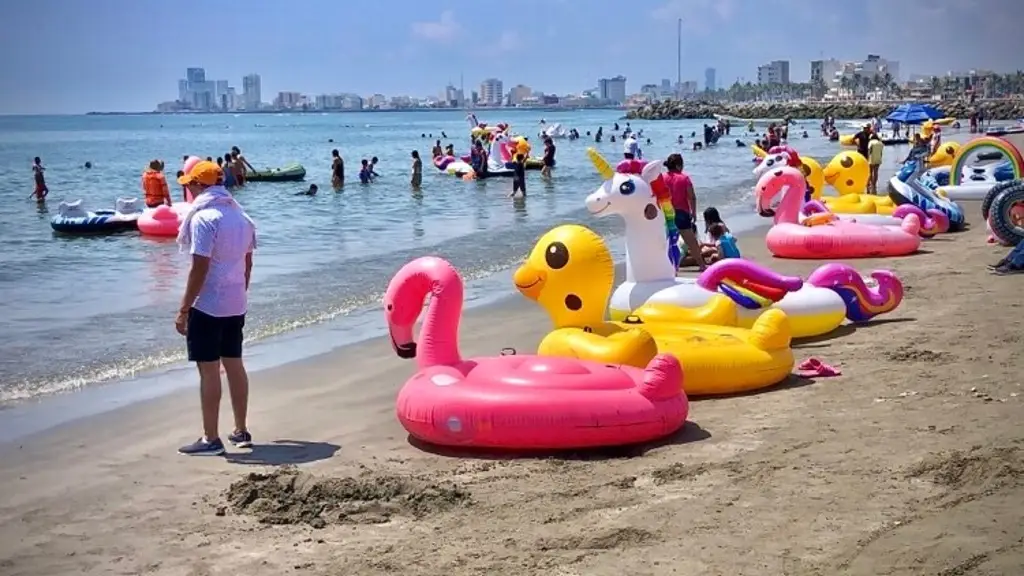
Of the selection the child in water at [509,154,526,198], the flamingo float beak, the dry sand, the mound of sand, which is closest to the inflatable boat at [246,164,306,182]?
the child in water at [509,154,526,198]

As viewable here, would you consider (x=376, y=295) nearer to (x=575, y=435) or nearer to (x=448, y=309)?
(x=448, y=309)

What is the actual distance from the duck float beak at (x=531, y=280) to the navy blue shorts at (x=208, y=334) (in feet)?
6.49

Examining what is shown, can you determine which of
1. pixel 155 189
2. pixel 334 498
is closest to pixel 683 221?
pixel 334 498

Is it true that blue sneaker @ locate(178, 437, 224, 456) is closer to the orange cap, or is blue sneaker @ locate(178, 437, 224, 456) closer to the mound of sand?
the mound of sand

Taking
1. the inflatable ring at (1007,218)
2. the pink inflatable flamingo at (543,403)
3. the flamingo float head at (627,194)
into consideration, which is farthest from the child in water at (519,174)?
the pink inflatable flamingo at (543,403)

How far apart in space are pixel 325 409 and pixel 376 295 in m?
5.68

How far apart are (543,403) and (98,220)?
17.3 m

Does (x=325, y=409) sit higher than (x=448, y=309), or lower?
lower

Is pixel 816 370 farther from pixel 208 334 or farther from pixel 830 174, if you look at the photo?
pixel 830 174

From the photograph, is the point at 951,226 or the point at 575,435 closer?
the point at 575,435

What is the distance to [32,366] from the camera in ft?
31.3

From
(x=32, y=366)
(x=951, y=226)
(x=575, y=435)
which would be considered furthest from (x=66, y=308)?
(x=951, y=226)

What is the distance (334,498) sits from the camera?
5.28 meters

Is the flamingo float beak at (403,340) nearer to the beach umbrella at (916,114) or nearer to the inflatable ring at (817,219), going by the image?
the inflatable ring at (817,219)
